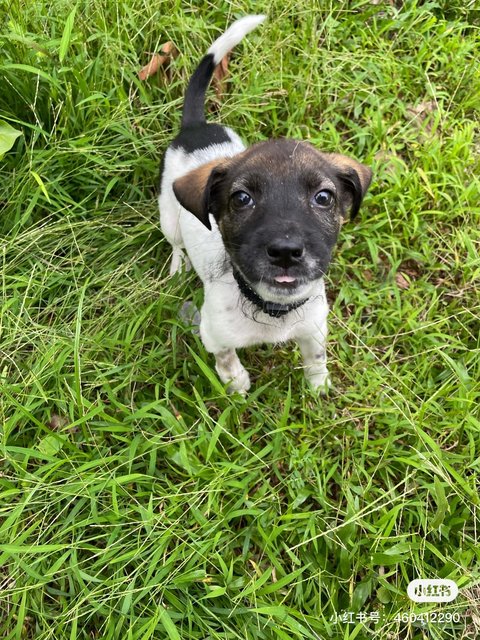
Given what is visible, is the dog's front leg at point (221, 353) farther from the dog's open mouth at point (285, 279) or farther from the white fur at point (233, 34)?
the white fur at point (233, 34)

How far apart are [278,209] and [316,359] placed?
3.85 ft

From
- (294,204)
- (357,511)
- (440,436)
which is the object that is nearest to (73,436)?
(357,511)

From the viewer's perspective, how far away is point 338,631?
8.50ft

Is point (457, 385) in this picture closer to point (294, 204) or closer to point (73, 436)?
point (294, 204)

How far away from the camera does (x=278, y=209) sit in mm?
2344

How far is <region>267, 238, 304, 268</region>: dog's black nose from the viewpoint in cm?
221

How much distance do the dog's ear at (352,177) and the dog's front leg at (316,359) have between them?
718 mm

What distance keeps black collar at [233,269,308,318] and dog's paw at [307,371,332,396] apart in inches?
27.7

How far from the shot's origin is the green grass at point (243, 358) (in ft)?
8.77

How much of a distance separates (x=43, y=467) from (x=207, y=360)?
1.10 metres

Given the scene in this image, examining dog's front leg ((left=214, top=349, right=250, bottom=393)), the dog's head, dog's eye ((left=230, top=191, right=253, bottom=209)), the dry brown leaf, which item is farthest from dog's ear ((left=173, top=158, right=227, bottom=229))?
the dry brown leaf

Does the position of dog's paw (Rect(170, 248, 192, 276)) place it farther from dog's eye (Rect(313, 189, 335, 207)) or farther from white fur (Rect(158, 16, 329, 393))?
dog's eye (Rect(313, 189, 335, 207))

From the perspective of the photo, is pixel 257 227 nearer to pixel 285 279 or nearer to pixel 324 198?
pixel 285 279

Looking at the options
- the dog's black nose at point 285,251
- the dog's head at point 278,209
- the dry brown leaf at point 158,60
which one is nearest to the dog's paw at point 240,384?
the dog's head at point 278,209
